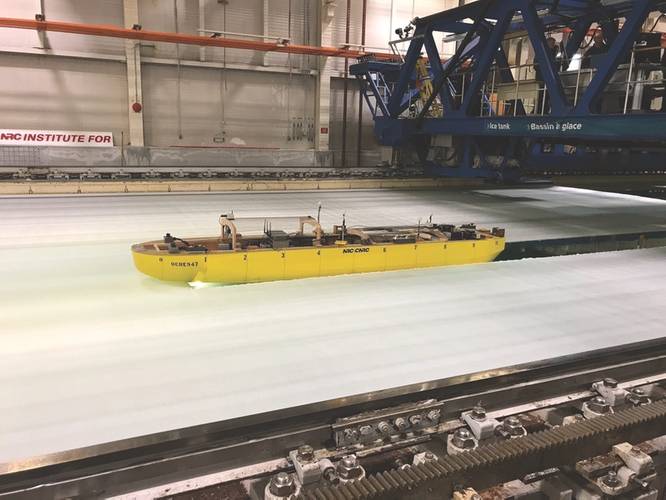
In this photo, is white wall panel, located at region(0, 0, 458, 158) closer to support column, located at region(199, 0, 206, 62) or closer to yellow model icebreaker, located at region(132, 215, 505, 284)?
support column, located at region(199, 0, 206, 62)

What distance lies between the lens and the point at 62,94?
35.1ft

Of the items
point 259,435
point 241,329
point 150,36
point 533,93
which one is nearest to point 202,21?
point 150,36

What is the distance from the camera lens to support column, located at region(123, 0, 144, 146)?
424 inches

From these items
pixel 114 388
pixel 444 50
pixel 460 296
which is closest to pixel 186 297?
pixel 114 388

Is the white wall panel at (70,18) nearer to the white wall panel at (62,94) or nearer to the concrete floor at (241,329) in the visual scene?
the white wall panel at (62,94)

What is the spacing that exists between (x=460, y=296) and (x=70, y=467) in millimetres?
2602

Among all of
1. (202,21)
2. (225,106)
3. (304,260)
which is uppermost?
(202,21)

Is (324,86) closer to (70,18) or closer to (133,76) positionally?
(133,76)

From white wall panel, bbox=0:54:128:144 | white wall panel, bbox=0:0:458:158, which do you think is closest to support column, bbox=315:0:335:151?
white wall panel, bbox=0:0:458:158

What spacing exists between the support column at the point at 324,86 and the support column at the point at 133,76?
404cm

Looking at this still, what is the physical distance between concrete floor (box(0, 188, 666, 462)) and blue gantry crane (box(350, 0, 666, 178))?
2023mm

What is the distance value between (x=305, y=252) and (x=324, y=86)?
9.58m

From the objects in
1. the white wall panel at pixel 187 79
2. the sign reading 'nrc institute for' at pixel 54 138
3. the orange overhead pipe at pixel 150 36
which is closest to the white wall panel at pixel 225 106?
the white wall panel at pixel 187 79

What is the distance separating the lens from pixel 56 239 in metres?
4.73
